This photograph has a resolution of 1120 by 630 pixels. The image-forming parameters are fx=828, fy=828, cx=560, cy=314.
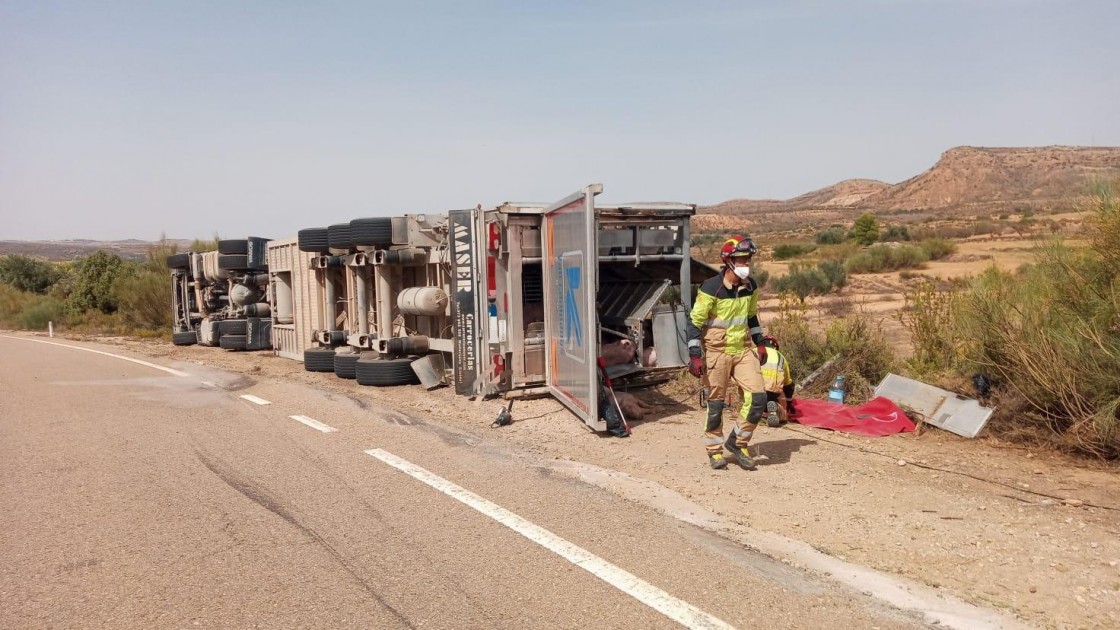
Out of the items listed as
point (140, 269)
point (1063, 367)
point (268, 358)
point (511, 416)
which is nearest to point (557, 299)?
point (511, 416)

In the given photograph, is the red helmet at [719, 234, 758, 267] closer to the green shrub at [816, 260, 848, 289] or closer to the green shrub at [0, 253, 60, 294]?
the green shrub at [816, 260, 848, 289]

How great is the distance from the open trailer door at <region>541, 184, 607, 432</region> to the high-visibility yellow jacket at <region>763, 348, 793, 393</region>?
1.74 meters

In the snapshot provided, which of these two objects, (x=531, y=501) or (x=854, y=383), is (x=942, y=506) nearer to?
(x=531, y=501)

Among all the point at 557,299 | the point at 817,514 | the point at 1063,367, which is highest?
the point at 557,299

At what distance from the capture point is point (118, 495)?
670cm

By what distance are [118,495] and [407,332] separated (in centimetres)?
665

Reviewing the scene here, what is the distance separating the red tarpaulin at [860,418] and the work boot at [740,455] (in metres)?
1.78

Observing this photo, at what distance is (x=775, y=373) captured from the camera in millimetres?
8453

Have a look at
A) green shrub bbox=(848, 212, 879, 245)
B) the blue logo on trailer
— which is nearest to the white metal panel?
the blue logo on trailer

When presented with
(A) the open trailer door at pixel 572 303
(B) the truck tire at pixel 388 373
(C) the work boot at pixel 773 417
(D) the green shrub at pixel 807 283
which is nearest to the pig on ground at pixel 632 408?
(A) the open trailer door at pixel 572 303

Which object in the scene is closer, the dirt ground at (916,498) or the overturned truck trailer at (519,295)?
the dirt ground at (916,498)

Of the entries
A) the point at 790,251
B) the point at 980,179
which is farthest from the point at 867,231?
the point at 980,179

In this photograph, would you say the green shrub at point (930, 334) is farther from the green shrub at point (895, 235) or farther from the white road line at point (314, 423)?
the green shrub at point (895, 235)

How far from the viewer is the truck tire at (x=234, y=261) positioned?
1886 cm
